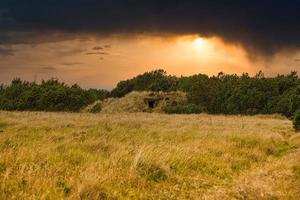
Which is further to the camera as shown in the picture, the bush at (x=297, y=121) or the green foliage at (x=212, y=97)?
→ the green foliage at (x=212, y=97)

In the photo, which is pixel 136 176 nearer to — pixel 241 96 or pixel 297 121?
pixel 297 121

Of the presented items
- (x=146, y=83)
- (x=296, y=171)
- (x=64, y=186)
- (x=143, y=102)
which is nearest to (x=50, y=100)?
(x=143, y=102)

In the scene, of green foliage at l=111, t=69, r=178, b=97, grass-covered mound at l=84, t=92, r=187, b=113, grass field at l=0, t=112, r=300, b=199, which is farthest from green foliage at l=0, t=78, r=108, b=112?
grass field at l=0, t=112, r=300, b=199

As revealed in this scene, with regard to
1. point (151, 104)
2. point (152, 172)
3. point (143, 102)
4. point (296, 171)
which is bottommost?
point (296, 171)

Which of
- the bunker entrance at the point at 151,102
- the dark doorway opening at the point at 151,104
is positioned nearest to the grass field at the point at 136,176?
the bunker entrance at the point at 151,102

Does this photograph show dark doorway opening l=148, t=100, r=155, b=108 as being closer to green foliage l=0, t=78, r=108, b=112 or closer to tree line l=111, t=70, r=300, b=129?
tree line l=111, t=70, r=300, b=129

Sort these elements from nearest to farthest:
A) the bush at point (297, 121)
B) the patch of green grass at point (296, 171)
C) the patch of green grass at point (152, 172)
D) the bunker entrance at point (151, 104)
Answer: the patch of green grass at point (152, 172) → the patch of green grass at point (296, 171) → the bush at point (297, 121) → the bunker entrance at point (151, 104)

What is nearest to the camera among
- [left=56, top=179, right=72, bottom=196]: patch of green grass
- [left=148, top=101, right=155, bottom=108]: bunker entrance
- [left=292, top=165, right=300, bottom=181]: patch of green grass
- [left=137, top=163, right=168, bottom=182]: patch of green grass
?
[left=56, top=179, right=72, bottom=196]: patch of green grass

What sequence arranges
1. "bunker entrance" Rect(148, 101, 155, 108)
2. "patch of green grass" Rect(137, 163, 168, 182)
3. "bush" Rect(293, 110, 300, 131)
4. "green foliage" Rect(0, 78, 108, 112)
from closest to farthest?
"patch of green grass" Rect(137, 163, 168, 182) → "bush" Rect(293, 110, 300, 131) → "bunker entrance" Rect(148, 101, 155, 108) → "green foliage" Rect(0, 78, 108, 112)

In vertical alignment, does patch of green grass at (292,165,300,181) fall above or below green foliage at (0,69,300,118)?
below

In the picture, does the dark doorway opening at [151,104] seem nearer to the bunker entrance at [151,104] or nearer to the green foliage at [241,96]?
the bunker entrance at [151,104]

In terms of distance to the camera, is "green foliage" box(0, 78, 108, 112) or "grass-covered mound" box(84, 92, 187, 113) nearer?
"grass-covered mound" box(84, 92, 187, 113)

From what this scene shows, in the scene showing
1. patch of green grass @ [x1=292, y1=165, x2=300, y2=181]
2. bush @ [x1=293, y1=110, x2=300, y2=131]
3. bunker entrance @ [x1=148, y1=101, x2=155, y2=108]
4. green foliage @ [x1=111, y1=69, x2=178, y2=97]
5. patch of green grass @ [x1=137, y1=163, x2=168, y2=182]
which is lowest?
patch of green grass @ [x1=292, y1=165, x2=300, y2=181]

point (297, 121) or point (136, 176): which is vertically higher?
point (297, 121)
